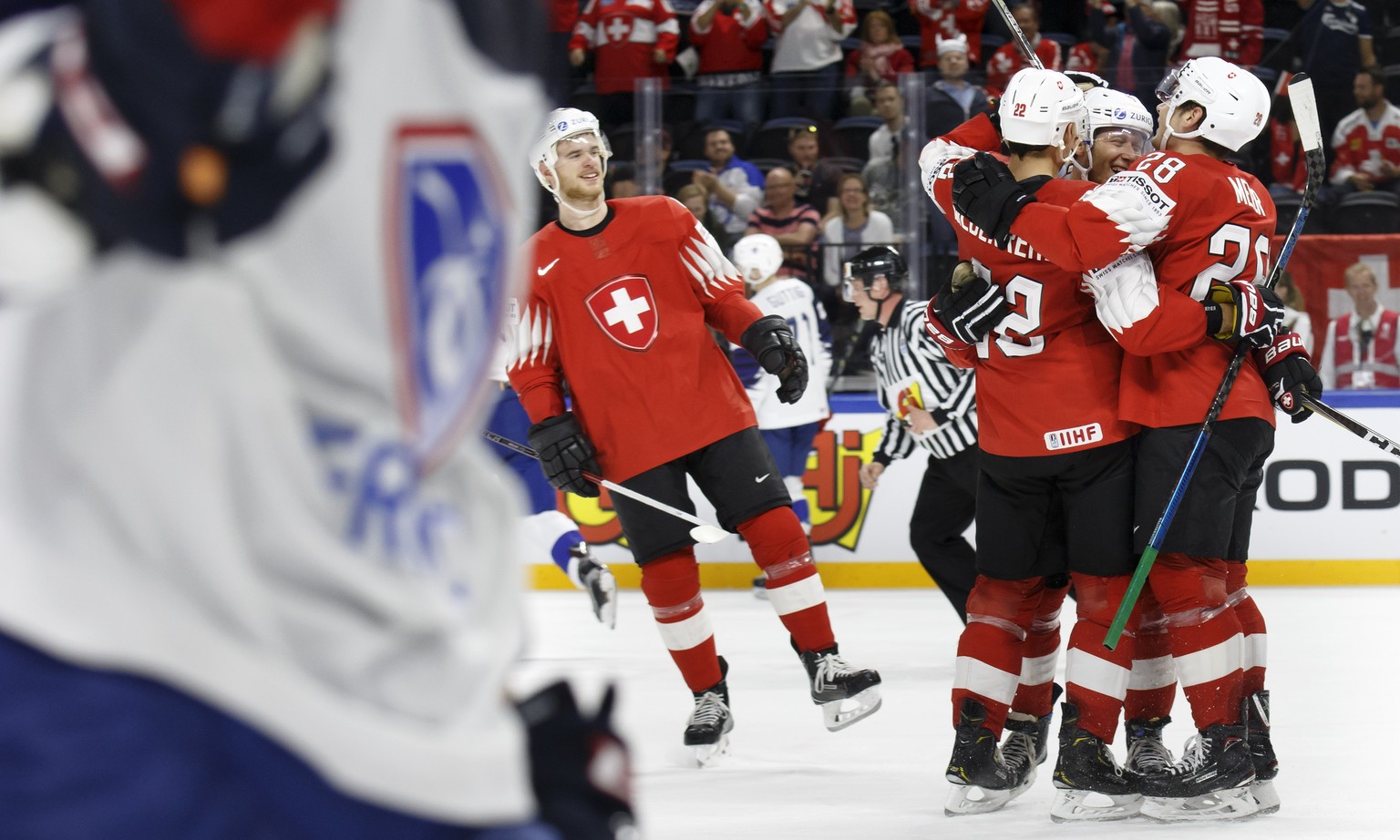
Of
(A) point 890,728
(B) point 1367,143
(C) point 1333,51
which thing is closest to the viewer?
(A) point 890,728

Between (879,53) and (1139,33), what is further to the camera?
(879,53)

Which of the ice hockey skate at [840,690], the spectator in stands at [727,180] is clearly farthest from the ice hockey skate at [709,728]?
the spectator in stands at [727,180]

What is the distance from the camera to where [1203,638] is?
349cm

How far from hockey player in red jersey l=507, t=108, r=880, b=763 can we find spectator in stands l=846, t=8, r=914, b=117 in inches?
232

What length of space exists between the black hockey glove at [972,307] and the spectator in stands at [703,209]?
450 centimetres

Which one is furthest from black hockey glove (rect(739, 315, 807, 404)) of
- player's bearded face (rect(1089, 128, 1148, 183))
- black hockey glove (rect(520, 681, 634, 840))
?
black hockey glove (rect(520, 681, 634, 840))

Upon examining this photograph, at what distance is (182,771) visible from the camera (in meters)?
0.77

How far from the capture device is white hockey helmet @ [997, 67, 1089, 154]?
3473mm

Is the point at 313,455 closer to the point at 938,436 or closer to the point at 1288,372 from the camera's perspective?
the point at 1288,372

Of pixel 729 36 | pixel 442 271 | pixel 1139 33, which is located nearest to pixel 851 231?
pixel 729 36

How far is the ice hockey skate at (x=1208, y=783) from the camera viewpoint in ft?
11.4

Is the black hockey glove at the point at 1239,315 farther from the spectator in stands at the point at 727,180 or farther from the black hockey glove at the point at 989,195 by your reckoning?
the spectator in stands at the point at 727,180

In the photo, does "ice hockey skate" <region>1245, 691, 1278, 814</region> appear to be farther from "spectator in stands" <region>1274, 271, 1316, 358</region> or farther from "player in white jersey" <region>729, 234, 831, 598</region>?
"spectator in stands" <region>1274, 271, 1316, 358</region>

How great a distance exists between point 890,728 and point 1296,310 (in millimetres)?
3826
